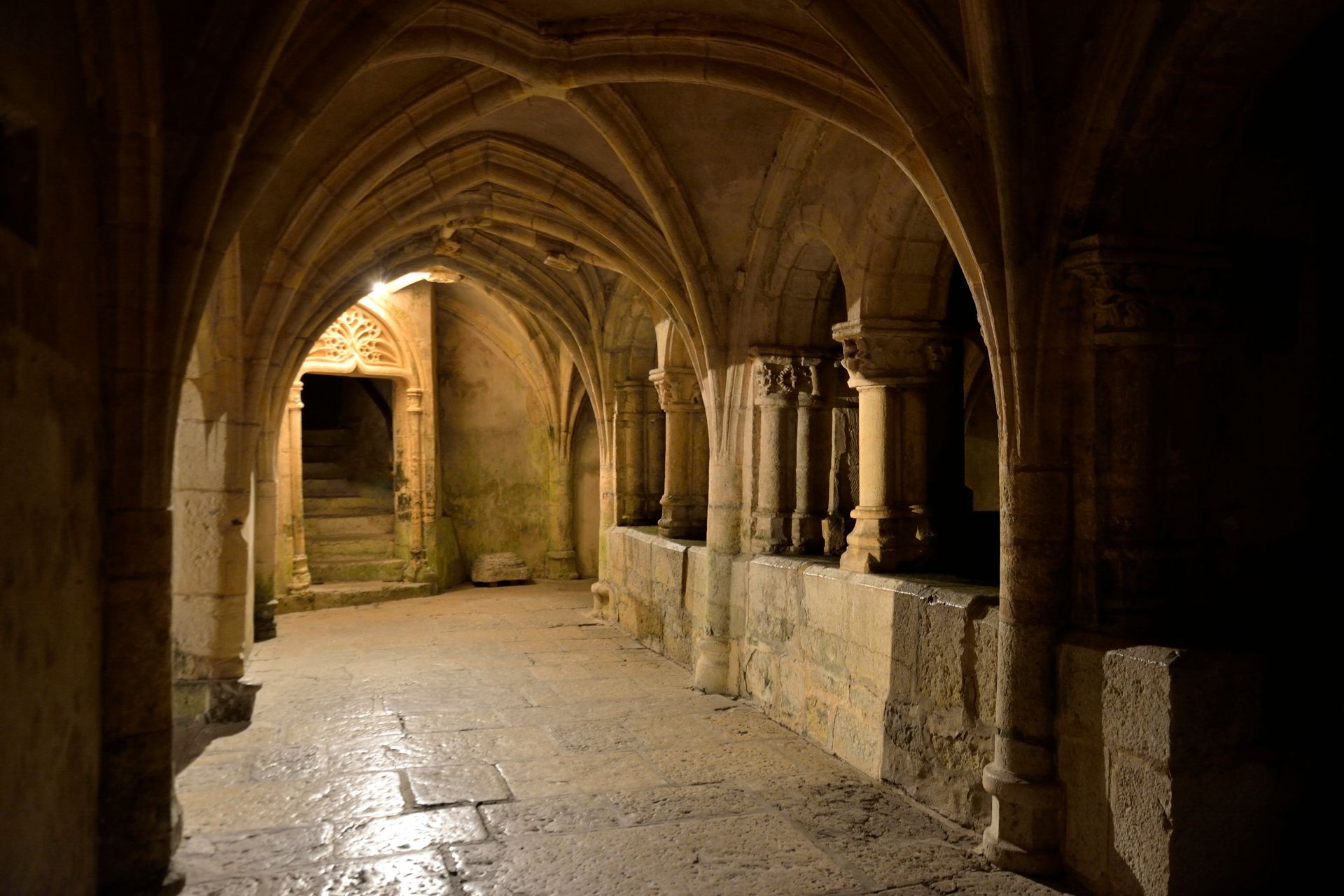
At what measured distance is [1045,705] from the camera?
3.42m

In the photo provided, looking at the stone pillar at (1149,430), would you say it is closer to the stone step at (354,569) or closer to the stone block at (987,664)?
the stone block at (987,664)

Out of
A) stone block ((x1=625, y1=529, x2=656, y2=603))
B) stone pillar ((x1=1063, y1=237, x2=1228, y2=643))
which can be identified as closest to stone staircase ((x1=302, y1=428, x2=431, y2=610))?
stone block ((x1=625, y1=529, x2=656, y2=603))

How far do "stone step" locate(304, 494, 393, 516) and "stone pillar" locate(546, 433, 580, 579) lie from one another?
2.00 m

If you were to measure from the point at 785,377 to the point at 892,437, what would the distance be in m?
1.11

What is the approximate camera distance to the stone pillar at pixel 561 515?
12.3 meters

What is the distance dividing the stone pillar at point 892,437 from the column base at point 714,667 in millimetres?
1396

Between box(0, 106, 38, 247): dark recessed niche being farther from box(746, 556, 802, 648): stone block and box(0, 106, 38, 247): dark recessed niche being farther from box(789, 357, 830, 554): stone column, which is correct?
box(789, 357, 830, 554): stone column

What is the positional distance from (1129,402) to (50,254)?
10.6ft

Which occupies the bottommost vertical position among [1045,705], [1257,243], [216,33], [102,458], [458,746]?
[458,746]

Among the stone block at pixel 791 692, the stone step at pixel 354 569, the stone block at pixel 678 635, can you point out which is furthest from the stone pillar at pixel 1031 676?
the stone step at pixel 354 569

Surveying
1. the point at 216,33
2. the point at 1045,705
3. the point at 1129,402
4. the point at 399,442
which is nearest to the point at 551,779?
the point at 1045,705

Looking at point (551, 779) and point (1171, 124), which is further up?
point (1171, 124)

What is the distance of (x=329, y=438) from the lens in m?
14.5

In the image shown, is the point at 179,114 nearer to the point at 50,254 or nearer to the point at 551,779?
the point at 50,254
